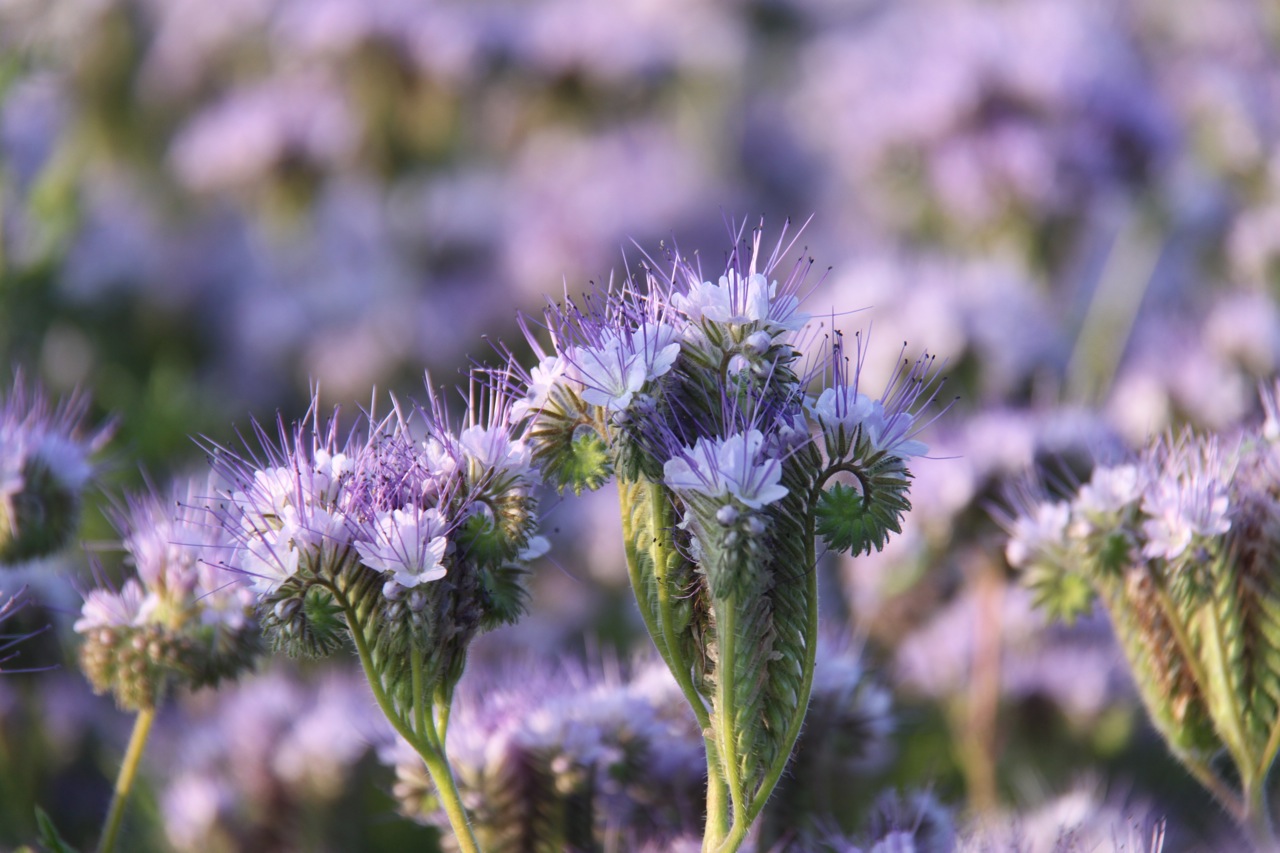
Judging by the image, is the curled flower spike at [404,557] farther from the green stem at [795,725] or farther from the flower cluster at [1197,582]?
the flower cluster at [1197,582]

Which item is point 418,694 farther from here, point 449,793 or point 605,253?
point 605,253

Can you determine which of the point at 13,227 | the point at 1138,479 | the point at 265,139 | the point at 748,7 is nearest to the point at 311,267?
the point at 265,139

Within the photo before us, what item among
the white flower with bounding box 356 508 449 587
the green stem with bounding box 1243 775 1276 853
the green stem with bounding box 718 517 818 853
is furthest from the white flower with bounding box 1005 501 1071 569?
the white flower with bounding box 356 508 449 587

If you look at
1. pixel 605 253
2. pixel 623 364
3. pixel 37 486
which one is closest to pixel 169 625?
pixel 37 486

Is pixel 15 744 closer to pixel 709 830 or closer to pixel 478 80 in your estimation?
pixel 709 830

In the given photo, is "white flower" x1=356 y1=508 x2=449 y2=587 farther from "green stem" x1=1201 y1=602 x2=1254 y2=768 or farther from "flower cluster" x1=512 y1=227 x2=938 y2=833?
"green stem" x1=1201 y1=602 x2=1254 y2=768

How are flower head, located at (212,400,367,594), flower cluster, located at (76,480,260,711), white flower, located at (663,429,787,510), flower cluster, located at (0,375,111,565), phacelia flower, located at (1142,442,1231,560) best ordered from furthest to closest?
flower cluster, located at (0,375,111,565) → flower cluster, located at (76,480,260,711) → phacelia flower, located at (1142,442,1231,560) → flower head, located at (212,400,367,594) → white flower, located at (663,429,787,510)
